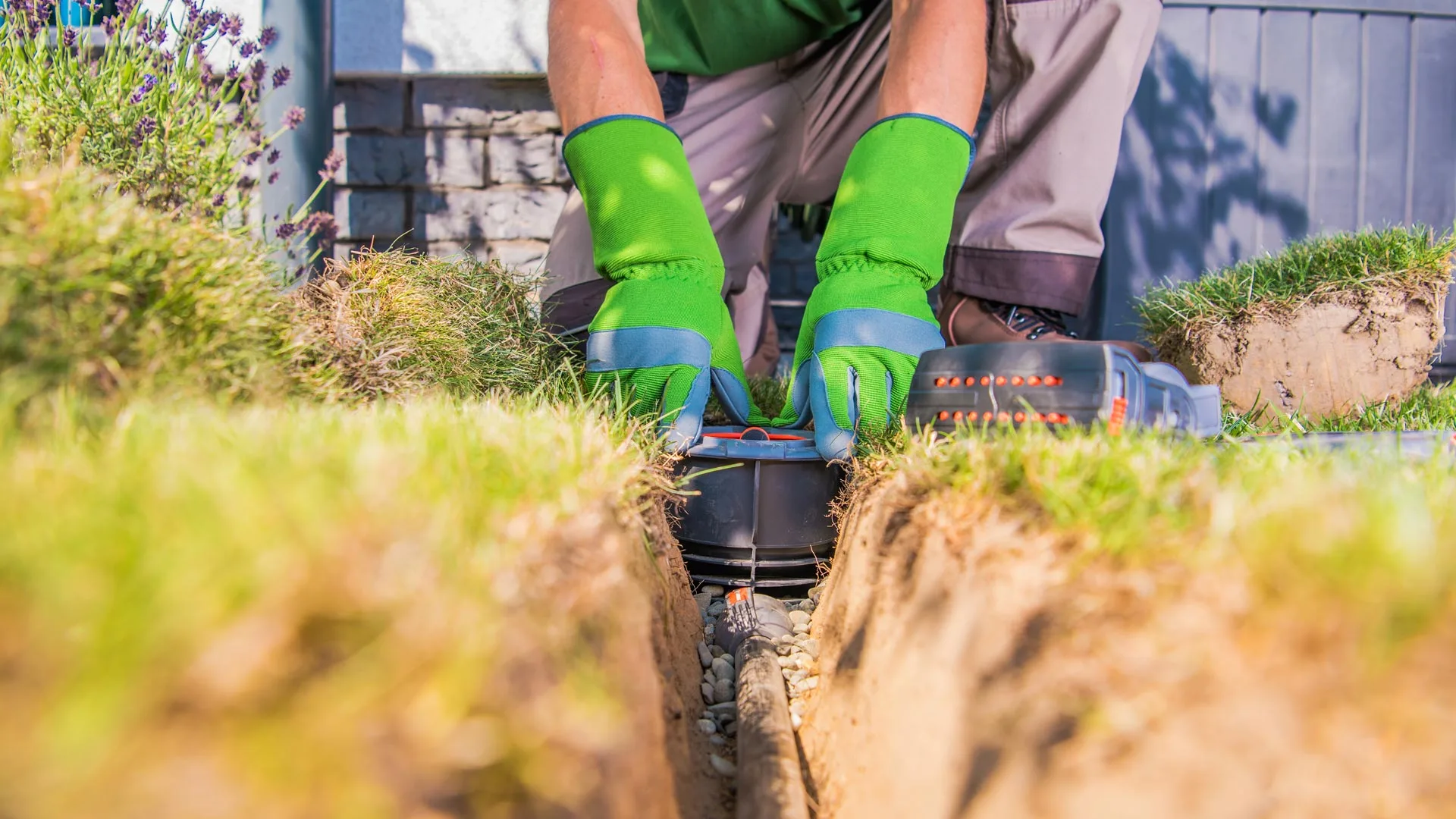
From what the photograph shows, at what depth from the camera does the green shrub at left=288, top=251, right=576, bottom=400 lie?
1332 mm

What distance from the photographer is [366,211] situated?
3.32 m

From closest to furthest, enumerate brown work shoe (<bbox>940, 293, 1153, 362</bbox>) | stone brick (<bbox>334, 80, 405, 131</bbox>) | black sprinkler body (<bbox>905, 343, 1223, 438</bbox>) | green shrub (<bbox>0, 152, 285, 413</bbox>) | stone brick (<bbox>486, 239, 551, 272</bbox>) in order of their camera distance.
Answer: green shrub (<bbox>0, 152, 285, 413</bbox>) → black sprinkler body (<bbox>905, 343, 1223, 438</bbox>) → brown work shoe (<bbox>940, 293, 1153, 362</bbox>) → stone brick (<bbox>334, 80, 405, 131</bbox>) → stone brick (<bbox>486, 239, 551, 272</bbox>)

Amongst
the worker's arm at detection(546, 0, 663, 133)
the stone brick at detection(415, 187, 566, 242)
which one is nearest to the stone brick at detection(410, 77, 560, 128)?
the stone brick at detection(415, 187, 566, 242)

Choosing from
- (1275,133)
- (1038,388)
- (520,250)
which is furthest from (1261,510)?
(1275,133)

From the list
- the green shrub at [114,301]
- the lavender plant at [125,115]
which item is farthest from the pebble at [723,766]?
the lavender plant at [125,115]

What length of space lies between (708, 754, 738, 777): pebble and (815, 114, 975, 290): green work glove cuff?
3.18ft

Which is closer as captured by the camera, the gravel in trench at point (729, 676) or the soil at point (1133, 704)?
the soil at point (1133, 704)

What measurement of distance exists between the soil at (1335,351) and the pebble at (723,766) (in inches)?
69.5

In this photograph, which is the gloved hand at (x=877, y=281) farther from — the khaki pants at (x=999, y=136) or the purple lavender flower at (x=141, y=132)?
the purple lavender flower at (x=141, y=132)

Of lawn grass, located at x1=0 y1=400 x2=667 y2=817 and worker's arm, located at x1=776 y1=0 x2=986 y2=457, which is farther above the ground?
worker's arm, located at x1=776 y1=0 x2=986 y2=457

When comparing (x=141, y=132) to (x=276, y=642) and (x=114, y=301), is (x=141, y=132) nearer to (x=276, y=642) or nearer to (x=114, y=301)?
(x=114, y=301)

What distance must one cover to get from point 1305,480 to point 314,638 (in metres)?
0.88

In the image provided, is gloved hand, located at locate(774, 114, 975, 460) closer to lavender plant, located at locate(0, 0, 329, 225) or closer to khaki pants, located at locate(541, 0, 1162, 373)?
khaki pants, located at locate(541, 0, 1162, 373)

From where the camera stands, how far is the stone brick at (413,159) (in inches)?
129
